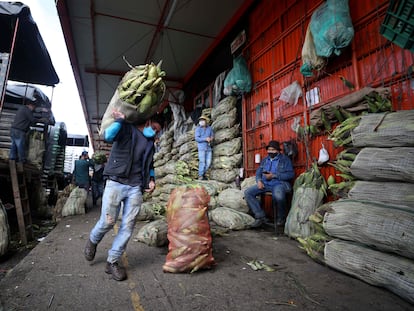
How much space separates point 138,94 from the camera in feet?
7.91

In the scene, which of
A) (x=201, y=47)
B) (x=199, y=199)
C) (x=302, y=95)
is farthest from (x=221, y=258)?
(x=201, y=47)

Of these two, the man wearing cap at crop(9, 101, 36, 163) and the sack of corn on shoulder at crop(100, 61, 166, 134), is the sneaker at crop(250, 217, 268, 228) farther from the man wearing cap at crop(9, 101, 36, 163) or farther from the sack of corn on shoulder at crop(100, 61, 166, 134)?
the man wearing cap at crop(9, 101, 36, 163)

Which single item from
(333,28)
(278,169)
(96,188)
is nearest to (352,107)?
(333,28)

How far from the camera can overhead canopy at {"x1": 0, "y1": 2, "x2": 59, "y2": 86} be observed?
4.19 meters

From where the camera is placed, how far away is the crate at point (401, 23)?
196cm

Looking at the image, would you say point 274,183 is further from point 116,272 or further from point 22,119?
point 22,119

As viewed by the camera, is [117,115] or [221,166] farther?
→ [221,166]

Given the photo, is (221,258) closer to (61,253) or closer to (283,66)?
(61,253)

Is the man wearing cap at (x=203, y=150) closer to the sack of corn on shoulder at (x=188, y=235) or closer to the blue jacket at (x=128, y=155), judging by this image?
the blue jacket at (x=128, y=155)

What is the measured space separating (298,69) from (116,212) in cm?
399

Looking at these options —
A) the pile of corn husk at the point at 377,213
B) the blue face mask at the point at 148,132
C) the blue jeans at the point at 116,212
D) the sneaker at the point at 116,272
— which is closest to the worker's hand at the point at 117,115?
the blue face mask at the point at 148,132

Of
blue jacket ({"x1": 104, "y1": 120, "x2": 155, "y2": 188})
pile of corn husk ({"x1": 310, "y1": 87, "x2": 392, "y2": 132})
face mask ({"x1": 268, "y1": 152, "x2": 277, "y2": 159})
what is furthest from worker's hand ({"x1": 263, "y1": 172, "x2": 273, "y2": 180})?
blue jacket ({"x1": 104, "y1": 120, "x2": 155, "y2": 188})

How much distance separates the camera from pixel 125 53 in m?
7.90

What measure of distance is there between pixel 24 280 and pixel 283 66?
200 inches
